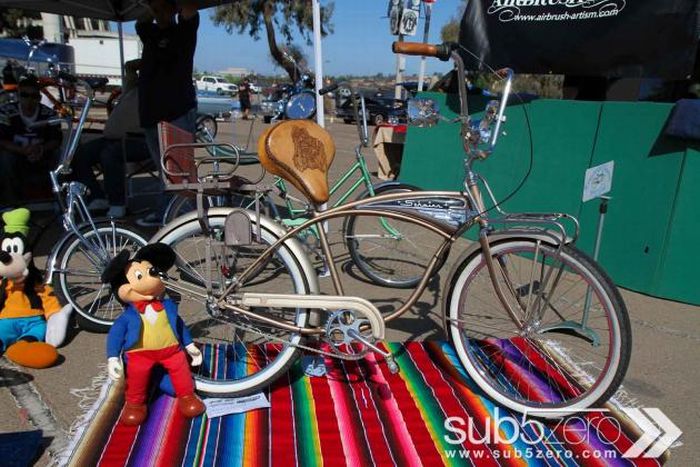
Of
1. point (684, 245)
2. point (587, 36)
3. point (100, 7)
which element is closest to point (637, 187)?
point (684, 245)

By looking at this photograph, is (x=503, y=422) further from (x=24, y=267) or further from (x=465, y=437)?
(x=24, y=267)

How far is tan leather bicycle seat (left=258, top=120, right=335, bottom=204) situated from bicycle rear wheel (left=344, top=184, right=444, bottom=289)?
1161 millimetres

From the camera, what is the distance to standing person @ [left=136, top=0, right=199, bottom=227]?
420 cm

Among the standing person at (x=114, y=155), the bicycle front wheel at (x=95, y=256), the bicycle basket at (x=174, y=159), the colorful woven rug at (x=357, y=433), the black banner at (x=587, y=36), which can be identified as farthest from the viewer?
the standing person at (x=114, y=155)

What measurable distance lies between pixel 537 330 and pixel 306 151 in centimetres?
137

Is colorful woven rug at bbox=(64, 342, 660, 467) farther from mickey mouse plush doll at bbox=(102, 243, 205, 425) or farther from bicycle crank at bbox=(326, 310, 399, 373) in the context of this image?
bicycle crank at bbox=(326, 310, 399, 373)

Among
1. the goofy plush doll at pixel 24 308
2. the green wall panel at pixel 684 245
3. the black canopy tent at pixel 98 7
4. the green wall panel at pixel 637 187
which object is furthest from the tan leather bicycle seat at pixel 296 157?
the black canopy tent at pixel 98 7

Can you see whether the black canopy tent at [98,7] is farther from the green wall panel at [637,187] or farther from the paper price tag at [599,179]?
the paper price tag at [599,179]

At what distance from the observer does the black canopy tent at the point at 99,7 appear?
6.24 metres

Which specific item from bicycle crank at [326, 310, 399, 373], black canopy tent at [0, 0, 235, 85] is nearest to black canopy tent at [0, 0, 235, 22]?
black canopy tent at [0, 0, 235, 85]

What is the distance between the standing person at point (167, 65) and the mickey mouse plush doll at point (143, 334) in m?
2.12

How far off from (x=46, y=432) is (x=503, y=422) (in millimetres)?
2050

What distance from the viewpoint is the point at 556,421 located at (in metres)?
2.52

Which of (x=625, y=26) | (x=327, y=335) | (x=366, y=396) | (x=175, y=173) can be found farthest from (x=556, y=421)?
(x=625, y=26)
